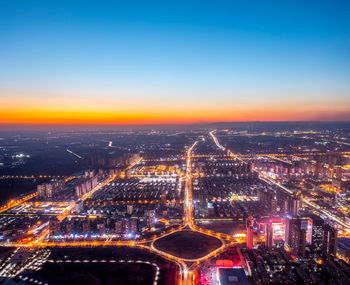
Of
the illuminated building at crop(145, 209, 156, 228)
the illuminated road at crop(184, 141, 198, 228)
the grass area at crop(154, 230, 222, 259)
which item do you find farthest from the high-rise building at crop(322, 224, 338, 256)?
the illuminated building at crop(145, 209, 156, 228)

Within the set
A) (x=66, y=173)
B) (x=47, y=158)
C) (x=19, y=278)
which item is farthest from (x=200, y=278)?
(x=47, y=158)

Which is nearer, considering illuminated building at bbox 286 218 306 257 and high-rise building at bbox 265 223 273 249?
illuminated building at bbox 286 218 306 257

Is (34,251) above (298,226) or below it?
below

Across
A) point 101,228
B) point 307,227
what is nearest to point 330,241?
point 307,227

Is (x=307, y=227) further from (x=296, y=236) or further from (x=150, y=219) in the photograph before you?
(x=150, y=219)

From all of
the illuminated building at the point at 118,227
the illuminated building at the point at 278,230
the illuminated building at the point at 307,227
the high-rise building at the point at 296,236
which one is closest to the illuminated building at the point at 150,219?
the illuminated building at the point at 118,227

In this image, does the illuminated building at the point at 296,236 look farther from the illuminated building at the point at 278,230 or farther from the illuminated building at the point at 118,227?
the illuminated building at the point at 118,227

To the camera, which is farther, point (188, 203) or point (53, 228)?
point (188, 203)

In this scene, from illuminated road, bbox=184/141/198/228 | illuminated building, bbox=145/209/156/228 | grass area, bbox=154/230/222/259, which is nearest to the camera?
grass area, bbox=154/230/222/259

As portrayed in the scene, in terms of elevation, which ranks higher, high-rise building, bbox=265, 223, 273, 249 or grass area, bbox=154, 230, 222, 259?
high-rise building, bbox=265, 223, 273, 249

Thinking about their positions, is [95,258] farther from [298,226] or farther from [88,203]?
[298,226]

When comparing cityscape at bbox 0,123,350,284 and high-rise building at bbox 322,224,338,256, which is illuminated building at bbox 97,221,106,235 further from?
high-rise building at bbox 322,224,338,256
